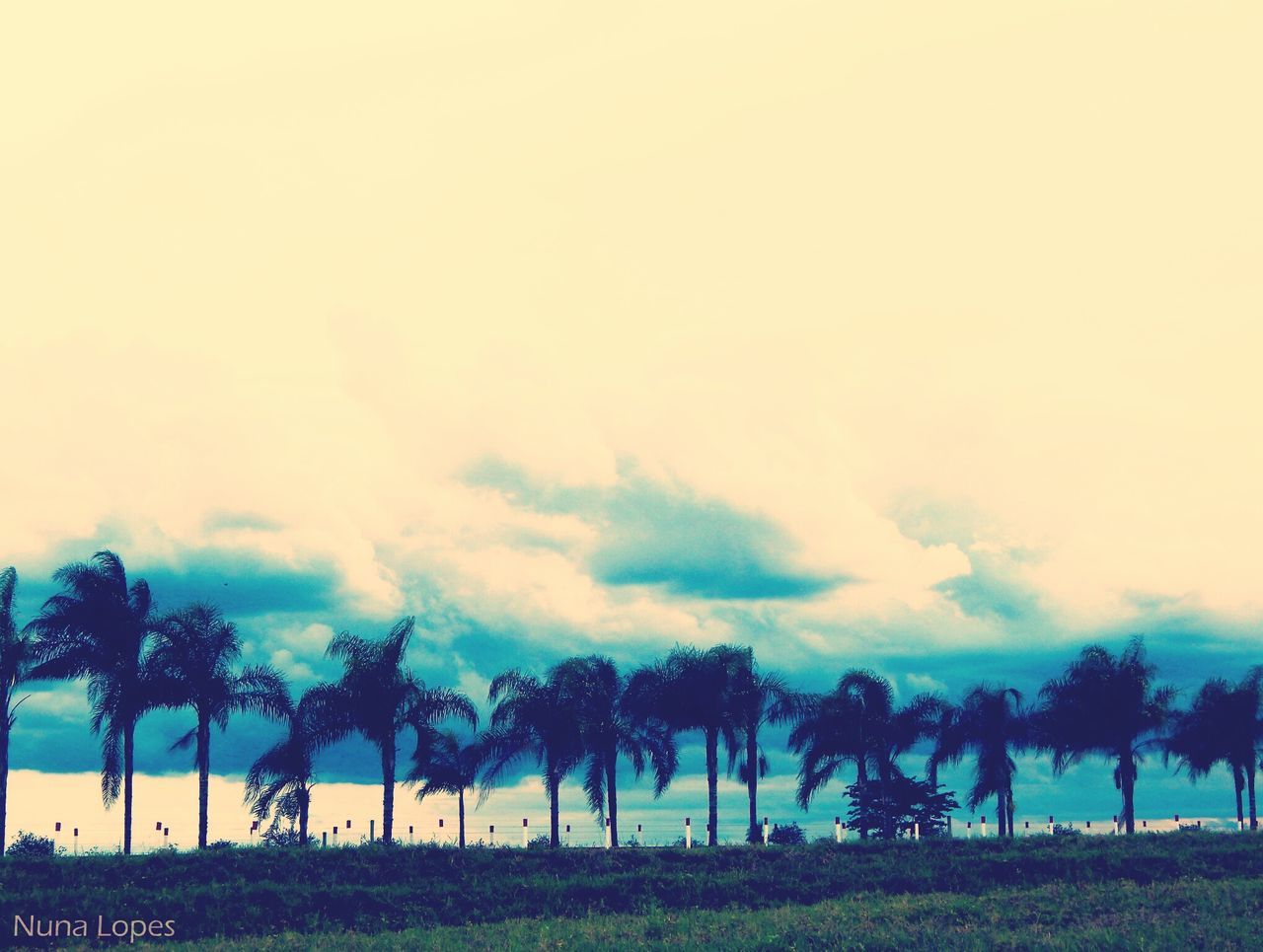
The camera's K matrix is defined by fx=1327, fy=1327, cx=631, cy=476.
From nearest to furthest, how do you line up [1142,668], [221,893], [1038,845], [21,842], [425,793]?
[221,893] → [1038,845] → [21,842] → [1142,668] → [425,793]

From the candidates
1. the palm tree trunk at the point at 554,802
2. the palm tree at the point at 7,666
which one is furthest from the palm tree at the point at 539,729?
the palm tree at the point at 7,666

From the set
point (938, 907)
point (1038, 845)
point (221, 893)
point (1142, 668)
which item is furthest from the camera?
point (1142, 668)

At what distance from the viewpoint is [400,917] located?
39.3m

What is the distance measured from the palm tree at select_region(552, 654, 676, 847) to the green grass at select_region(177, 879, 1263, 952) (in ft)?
78.1

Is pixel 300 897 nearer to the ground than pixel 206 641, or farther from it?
nearer to the ground

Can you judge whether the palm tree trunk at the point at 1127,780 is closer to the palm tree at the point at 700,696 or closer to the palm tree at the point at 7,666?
the palm tree at the point at 700,696

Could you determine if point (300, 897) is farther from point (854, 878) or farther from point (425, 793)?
point (425, 793)

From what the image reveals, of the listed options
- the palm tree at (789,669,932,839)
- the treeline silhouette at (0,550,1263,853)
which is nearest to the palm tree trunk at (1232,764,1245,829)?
the treeline silhouette at (0,550,1263,853)

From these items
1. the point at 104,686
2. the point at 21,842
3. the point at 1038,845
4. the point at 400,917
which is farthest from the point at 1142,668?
the point at 21,842

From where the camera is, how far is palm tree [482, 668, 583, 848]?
63469mm

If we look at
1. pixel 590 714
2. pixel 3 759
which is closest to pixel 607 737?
Result: pixel 590 714

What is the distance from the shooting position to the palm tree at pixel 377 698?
2277 inches

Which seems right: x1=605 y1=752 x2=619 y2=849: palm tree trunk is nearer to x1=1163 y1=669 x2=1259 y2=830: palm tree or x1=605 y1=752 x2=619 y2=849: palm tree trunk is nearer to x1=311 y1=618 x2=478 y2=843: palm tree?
x1=311 y1=618 x2=478 y2=843: palm tree

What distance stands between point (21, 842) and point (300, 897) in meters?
29.5
